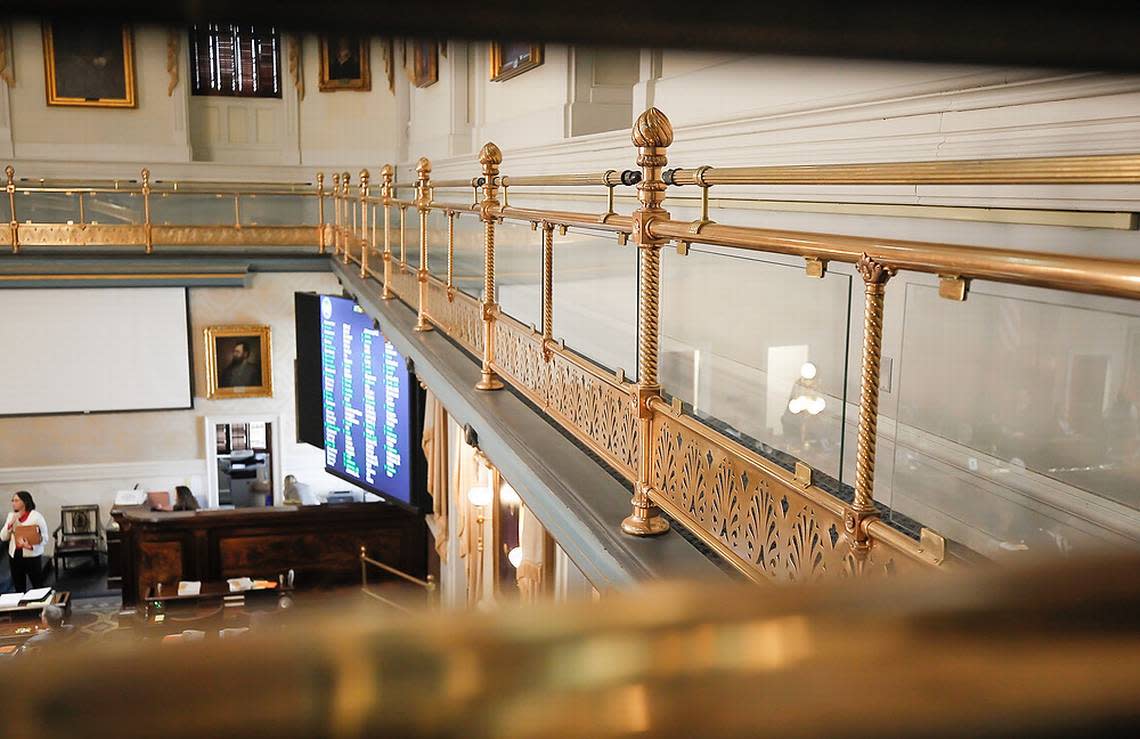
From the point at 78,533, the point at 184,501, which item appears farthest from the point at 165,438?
the point at 184,501

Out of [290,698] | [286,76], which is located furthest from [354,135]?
[290,698]

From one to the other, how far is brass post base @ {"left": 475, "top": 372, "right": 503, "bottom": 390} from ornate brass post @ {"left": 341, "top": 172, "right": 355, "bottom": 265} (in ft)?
28.0

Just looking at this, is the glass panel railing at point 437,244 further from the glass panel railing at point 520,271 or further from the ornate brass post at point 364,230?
the ornate brass post at point 364,230

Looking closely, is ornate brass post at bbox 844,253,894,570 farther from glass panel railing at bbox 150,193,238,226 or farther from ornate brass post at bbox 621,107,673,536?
glass panel railing at bbox 150,193,238,226

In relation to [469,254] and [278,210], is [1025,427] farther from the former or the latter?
[278,210]

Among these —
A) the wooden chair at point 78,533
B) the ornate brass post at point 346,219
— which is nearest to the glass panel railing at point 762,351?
the ornate brass post at point 346,219

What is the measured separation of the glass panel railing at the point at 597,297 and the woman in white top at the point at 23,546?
11.6 m

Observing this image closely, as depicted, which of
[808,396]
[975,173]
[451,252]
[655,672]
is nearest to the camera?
[655,672]

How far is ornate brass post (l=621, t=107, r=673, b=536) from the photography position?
340 centimetres

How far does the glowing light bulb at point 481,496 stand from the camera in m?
8.48

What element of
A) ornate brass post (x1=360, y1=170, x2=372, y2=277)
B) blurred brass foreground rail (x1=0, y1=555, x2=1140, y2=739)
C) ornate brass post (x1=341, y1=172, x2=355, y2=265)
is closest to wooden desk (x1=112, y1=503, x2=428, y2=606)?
ornate brass post (x1=360, y1=170, x2=372, y2=277)

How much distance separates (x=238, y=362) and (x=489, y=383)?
12.1m

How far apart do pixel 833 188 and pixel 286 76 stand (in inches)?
660

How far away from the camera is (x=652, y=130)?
338cm
